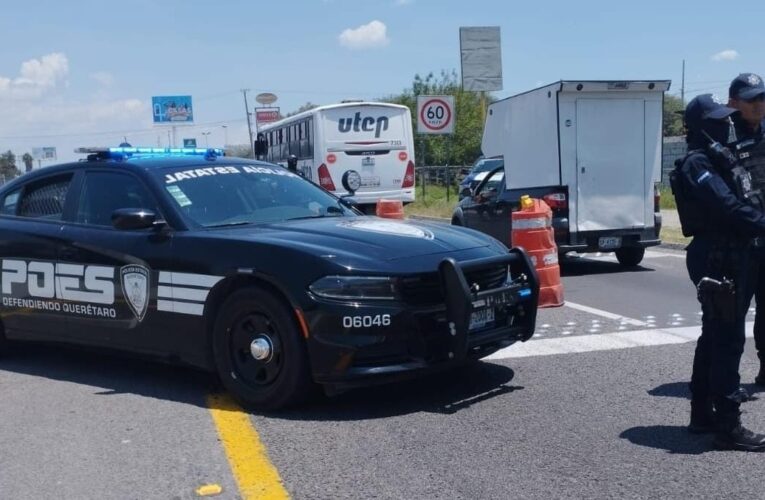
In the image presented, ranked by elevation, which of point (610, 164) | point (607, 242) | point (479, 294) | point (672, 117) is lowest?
point (607, 242)

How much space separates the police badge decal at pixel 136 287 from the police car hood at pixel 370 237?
34.0 inches

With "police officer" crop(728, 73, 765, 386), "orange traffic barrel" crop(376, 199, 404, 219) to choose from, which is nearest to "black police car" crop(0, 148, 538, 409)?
"police officer" crop(728, 73, 765, 386)

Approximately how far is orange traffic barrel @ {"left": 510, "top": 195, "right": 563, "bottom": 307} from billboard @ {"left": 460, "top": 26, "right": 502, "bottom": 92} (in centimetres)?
1839

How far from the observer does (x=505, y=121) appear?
14.3 meters

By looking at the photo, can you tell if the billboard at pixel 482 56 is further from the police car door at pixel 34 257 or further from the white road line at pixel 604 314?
the police car door at pixel 34 257

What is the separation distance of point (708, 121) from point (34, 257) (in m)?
4.92

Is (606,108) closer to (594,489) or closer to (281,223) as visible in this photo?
(281,223)

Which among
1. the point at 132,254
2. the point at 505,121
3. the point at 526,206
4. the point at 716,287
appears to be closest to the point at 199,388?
the point at 132,254

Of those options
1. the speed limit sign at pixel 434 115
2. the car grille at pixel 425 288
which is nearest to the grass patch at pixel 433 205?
the speed limit sign at pixel 434 115

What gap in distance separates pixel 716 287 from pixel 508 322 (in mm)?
1698

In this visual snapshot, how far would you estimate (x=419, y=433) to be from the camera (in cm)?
501

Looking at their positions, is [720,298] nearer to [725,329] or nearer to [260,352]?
[725,329]

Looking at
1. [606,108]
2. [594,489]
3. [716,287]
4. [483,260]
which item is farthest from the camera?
[606,108]

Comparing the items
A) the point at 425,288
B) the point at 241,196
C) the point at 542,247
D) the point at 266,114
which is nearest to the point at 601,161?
the point at 542,247
